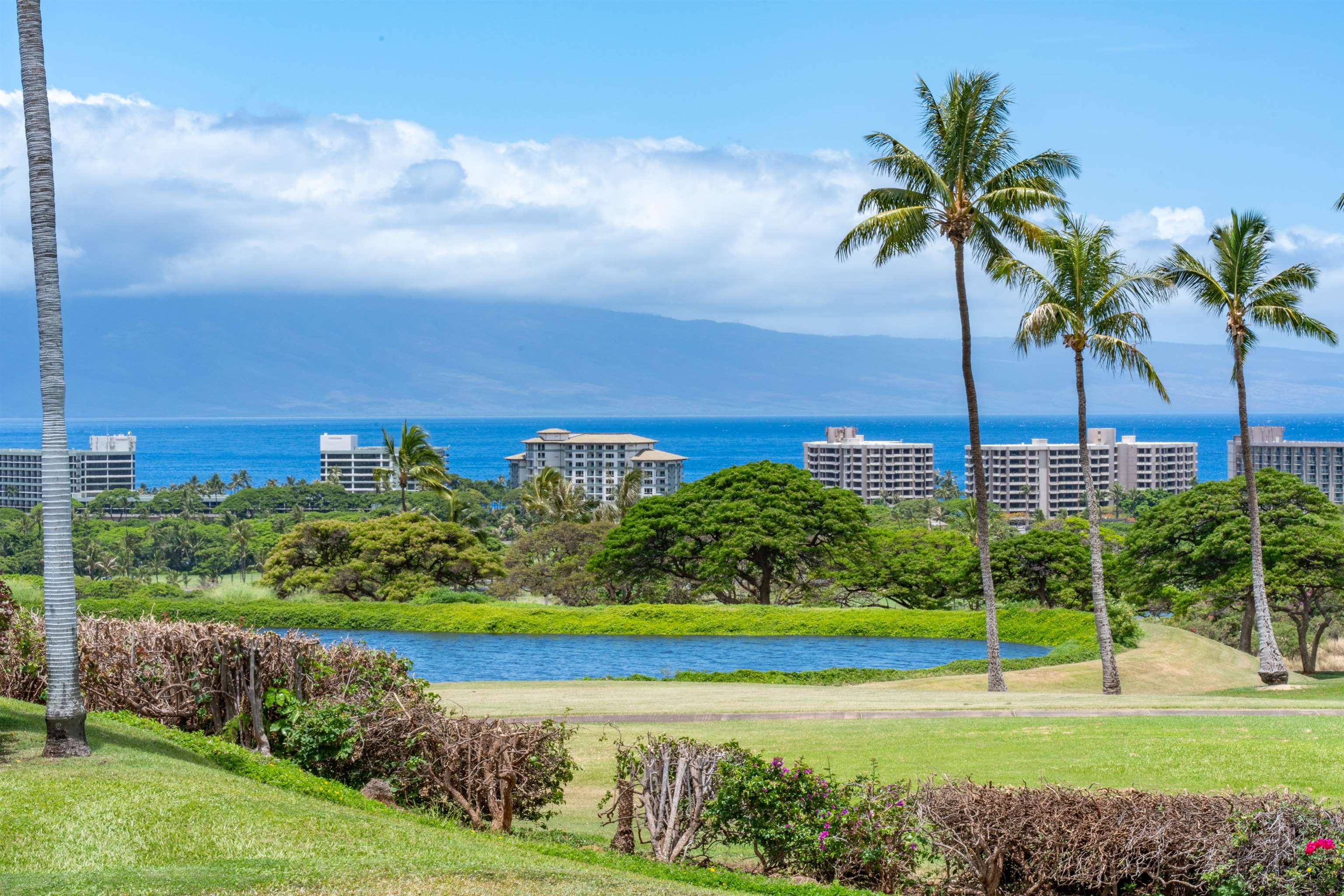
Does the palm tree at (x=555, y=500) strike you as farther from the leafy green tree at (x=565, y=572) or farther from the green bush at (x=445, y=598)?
the green bush at (x=445, y=598)

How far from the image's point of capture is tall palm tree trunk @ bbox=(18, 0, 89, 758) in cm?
1183

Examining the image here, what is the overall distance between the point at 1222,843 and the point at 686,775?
14.6 feet

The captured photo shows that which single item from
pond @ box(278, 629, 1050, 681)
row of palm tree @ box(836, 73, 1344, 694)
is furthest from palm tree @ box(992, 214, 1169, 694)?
pond @ box(278, 629, 1050, 681)

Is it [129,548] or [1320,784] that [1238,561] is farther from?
[129,548]

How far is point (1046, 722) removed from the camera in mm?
18641

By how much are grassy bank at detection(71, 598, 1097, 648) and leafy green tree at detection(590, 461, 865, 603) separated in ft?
8.58

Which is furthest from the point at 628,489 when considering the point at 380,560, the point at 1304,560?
the point at 1304,560

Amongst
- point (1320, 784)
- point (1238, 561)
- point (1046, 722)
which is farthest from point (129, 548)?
point (1320, 784)

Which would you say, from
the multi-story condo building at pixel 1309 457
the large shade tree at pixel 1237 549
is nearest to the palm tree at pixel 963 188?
the large shade tree at pixel 1237 549

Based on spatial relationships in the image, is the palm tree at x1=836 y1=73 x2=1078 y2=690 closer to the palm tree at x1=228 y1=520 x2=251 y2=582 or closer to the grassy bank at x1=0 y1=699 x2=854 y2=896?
the grassy bank at x1=0 y1=699 x2=854 y2=896

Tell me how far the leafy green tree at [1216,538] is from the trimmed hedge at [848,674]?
5713 mm

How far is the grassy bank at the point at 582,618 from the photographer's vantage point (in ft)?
159

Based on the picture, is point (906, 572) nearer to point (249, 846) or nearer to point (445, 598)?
point (445, 598)

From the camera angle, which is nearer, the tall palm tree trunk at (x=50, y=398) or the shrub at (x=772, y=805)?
the shrub at (x=772, y=805)
